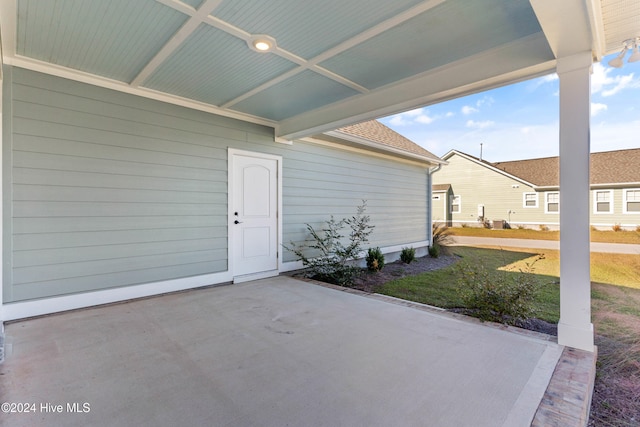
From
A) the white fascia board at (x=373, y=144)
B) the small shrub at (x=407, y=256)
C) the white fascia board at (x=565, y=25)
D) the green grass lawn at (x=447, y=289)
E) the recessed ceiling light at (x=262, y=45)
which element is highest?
the white fascia board at (x=373, y=144)

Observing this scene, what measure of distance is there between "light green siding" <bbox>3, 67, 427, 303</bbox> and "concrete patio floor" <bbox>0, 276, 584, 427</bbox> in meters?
0.60

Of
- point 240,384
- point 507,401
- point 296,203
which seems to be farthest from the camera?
point 296,203

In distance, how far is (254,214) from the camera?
16.6 feet

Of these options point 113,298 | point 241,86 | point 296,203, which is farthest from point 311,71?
point 113,298

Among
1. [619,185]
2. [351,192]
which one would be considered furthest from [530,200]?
[351,192]

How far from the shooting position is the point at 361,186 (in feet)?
23.6

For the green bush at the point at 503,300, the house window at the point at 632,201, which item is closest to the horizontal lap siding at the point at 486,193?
the house window at the point at 632,201

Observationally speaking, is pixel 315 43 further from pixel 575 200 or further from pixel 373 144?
pixel 373 144

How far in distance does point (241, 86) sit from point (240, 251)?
2508 mm

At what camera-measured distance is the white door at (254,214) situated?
4805 millimetres

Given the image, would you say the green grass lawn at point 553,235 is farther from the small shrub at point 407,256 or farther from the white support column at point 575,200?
the white support column at point 575,200

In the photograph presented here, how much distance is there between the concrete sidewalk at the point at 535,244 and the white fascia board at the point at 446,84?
28.9 ft

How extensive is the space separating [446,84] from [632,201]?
16175 millimetres

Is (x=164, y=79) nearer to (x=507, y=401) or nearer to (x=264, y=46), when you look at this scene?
(x=264, y=46)
